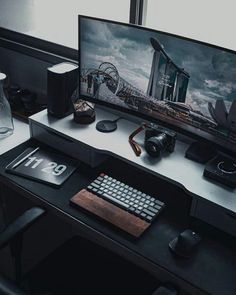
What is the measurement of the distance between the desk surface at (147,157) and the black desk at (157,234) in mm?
103

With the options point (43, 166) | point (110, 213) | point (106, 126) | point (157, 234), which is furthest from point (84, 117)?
point (157, 234)

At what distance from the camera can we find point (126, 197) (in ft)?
4.56

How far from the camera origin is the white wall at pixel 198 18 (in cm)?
175

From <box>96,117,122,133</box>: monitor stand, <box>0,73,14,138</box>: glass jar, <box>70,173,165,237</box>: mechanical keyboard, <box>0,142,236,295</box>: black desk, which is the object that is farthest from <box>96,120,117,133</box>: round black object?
<box>0,73,14,138</box>: glass jar

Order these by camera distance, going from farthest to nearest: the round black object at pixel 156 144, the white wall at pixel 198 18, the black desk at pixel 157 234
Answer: the white wall at pixel 198 18 < the round black object at pixel 156 144 < the black desk at pixel 157 234

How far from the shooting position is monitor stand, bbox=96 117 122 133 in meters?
1.62

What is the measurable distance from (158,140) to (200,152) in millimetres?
172

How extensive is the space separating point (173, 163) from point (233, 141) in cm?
23

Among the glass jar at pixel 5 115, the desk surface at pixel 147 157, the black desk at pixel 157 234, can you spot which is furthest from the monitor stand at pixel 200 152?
the glass jar at pixel 5 115

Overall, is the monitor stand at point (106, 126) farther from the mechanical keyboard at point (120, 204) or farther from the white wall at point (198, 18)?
the white wall at point (198, 18)

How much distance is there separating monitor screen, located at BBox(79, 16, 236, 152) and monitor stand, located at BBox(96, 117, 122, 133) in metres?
0.08

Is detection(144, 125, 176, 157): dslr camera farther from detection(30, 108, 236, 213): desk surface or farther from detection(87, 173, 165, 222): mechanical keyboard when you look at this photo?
detection(87, 173, 165, 222): mechanical keyboard

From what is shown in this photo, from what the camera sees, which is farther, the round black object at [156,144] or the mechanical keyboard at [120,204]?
the round black object at [156,144]

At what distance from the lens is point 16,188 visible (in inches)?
57.8
